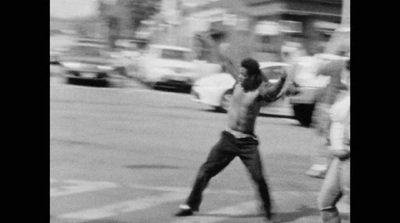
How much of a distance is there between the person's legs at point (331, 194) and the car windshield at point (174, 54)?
1655mm

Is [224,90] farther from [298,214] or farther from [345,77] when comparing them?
[298,214]

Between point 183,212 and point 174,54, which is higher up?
point 174,54

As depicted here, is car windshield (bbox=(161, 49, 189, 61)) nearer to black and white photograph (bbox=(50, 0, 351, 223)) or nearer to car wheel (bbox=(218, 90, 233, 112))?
black and white photograph (bbox=(50, 0, 351, 223))

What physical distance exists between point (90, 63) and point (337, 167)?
6.96ft

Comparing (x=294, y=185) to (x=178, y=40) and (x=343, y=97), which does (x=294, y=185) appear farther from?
(x=178, y=40)

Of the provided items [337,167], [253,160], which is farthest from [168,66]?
[337,167]

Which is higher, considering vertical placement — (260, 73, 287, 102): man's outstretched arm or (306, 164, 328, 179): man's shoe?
(260, 73, 287, 102): man's outstretched arm

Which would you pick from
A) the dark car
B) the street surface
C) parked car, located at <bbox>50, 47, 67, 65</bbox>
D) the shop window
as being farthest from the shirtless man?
parked car, located at <bbox>50, 47, 67, 65</bbox>

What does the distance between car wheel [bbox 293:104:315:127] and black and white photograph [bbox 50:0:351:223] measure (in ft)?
0.06

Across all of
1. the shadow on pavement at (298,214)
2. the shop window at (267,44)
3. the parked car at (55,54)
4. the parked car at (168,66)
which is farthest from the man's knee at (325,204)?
the parked car at (55,54)

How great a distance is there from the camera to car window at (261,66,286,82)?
5.87 metres

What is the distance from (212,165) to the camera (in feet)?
19.5
